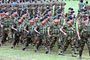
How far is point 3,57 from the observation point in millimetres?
14789

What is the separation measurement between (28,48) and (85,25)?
437 centimetres

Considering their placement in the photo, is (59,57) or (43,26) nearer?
(59,57)

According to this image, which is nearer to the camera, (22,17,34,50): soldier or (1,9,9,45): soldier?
(22,17,34,50): soldier

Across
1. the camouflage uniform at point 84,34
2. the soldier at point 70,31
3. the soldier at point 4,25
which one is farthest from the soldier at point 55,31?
the soldier at point 4,25

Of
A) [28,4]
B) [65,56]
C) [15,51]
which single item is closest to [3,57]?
[15,51]

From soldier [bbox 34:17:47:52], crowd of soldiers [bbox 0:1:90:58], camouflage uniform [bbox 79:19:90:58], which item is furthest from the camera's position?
soldier [bbox 34:17:47:52]

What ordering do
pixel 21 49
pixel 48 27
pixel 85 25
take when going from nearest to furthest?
pixel 85 25, pixel 48 27, pixel 21 49

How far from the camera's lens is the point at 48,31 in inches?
620

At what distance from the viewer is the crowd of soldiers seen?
14.6 metres

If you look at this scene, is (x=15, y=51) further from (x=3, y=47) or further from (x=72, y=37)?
(x=72, y=37)

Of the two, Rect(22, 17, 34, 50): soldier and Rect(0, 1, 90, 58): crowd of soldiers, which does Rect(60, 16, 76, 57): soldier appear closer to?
Rect(0, 1, 90, 58): crowd of soldiers

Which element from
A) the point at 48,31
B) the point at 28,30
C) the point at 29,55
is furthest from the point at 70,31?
the point at 28,30

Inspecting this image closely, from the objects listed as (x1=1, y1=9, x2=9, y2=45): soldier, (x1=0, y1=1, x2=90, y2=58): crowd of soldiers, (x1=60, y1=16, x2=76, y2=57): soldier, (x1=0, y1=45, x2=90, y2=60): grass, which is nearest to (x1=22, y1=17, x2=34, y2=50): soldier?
Answer: (x1=0, y1=1, x2=90, y2=58): crowd of soldiers

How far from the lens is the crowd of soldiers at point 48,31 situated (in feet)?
47.9
